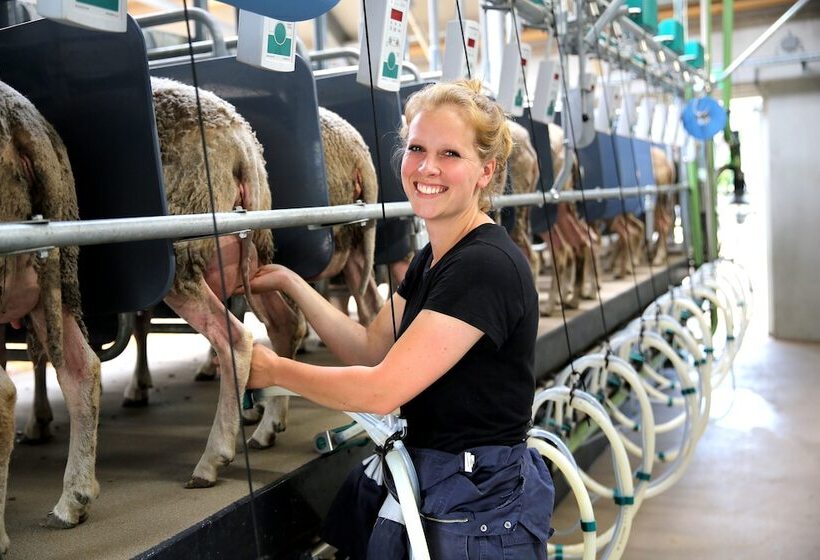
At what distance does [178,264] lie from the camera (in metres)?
2.19

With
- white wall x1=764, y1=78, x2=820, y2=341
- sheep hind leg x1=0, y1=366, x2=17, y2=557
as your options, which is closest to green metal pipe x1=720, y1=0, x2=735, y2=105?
white wall x1=764, y1=78, x2=820, y2=341

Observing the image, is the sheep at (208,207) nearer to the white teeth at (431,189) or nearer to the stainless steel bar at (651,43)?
the white teeth at (431,189)

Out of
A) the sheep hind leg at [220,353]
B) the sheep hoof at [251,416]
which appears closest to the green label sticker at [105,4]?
the sheep hind leg at [220,353]

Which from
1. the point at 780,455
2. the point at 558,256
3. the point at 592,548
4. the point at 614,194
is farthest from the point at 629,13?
the point at 592,548

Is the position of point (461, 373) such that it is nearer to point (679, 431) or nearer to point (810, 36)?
point (679, 431)

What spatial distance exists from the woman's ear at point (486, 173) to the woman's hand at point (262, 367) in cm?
53

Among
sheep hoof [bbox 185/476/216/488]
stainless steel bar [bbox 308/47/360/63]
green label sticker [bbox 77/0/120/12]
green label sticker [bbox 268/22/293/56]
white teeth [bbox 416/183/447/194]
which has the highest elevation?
stainless steel bar [bbox 308/47/360/63]

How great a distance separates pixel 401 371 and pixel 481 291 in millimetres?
199

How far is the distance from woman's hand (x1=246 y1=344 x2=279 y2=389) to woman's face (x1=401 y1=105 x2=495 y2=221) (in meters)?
0.40

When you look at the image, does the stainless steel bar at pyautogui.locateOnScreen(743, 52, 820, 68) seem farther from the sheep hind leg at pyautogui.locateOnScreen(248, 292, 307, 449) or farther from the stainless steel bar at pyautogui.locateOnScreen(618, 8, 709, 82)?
the sheep hind leg at pyautogui.locateOnScreen(248, 292, 307, 449)

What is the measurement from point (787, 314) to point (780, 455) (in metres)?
4.55

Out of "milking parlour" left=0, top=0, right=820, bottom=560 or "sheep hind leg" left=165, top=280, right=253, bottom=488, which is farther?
"sheep hind leg" left=165, top=280, right=253, bottom=488

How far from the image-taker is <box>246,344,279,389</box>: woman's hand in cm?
167

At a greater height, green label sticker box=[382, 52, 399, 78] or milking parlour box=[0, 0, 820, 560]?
green label sticker box=[382, 52, 399, 78]
